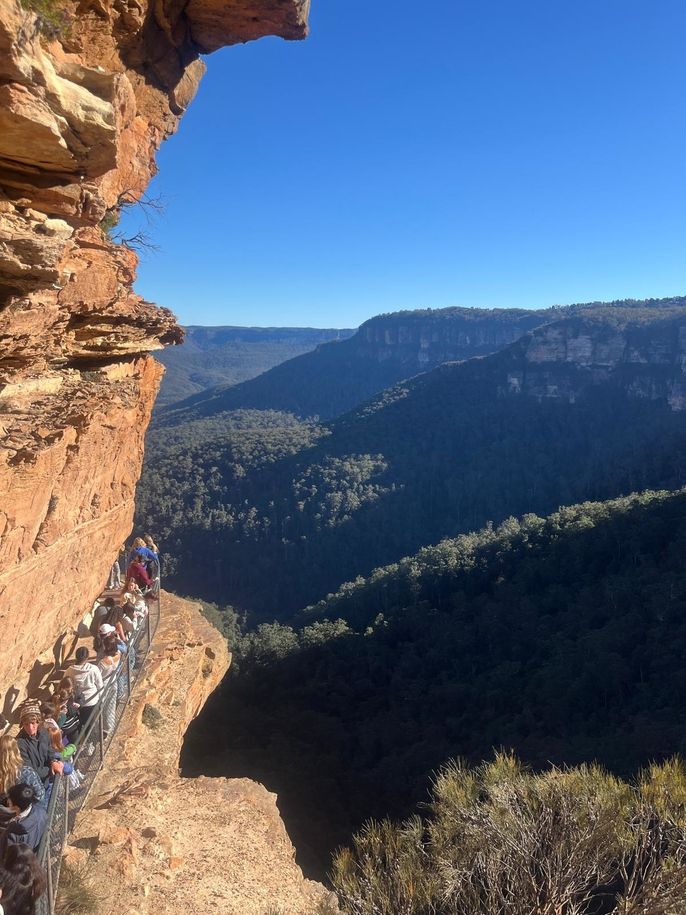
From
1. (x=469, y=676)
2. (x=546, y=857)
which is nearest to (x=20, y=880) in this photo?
(x=546, y=857)

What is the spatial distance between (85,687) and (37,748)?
108 centimetres

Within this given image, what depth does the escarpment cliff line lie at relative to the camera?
3943 mm

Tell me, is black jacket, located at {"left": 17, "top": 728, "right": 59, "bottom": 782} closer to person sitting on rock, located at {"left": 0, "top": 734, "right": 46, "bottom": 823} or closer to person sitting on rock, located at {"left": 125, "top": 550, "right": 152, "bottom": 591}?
person sitting on rock, located at {"left": 0, "top": 734, "right": 46, "bottom": 823}

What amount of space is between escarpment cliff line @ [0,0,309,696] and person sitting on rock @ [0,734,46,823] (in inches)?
64.5

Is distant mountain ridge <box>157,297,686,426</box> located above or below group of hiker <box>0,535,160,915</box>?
above

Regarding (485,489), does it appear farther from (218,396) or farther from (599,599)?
(218,396)

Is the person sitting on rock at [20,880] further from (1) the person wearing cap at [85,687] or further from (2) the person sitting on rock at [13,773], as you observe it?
(1) the person wearing cap at [85,687]

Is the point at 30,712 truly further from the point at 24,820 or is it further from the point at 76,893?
the point at 76,893

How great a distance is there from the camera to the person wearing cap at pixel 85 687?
6.28 metres

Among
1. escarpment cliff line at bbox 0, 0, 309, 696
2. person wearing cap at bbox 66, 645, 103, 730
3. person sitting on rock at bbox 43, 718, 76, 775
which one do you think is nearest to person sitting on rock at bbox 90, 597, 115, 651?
escarpment cliff line at bbox 0, 0, 309, 696

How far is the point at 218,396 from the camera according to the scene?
466ft

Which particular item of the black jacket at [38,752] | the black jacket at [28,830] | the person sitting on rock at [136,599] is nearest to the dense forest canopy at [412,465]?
the person sitting on rock at [136,599]

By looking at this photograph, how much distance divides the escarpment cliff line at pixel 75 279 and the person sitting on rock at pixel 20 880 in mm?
2417

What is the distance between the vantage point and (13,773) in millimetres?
4793
